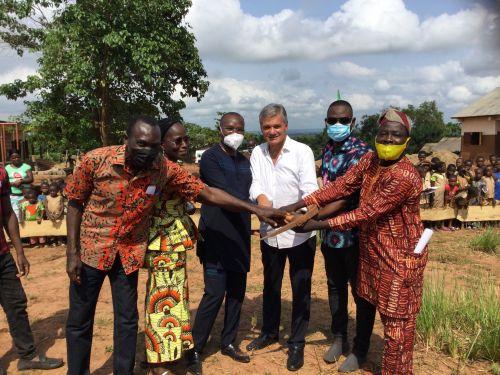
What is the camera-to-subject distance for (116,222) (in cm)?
270

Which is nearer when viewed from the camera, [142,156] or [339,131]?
[142,156]

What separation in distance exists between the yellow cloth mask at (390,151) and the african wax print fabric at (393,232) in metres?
0.06

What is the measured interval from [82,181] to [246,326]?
237 cm

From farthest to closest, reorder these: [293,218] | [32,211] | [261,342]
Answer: [32,211]
[261,342]
[293,218]

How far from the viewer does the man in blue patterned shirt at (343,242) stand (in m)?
3.30

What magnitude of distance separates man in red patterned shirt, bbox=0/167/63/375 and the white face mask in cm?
164

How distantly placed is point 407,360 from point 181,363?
5.50 feet

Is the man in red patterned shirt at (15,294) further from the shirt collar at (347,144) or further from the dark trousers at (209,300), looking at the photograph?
the shirt collar at (347,144)

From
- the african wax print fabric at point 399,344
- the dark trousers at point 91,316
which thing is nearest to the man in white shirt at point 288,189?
the african wax print fabric at point 399,344

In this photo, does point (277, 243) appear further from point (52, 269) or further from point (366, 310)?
point (52, 269)

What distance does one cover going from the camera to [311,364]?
3486 mm

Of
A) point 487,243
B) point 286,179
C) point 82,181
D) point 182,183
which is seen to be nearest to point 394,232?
point 286,179

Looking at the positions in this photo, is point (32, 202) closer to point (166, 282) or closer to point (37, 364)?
point (37, 364)

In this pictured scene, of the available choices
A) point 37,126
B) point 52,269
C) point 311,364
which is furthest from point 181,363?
point 37,126
